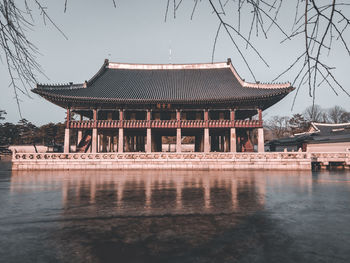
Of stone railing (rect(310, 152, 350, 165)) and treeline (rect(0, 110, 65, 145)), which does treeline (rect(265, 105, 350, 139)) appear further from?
treeline (rect(0, 110, 65, 145))

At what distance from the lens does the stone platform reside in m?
18.4

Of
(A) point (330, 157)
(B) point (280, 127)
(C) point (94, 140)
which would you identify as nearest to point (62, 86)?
(C) point (94, 140)

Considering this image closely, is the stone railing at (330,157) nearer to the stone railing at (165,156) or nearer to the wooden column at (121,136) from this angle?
the stone railing at (165,156)

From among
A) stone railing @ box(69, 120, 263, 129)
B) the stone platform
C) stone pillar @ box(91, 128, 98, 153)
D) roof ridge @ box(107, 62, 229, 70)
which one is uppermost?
roof ridge @ box(107, 62, 229, 70)

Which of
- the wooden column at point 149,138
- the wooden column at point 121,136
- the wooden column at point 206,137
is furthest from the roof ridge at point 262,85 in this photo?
the wooden column at point 121,136

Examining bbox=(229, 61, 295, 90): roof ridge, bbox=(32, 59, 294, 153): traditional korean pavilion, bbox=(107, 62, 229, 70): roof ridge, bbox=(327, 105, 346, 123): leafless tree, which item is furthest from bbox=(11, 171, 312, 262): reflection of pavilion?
bbox=(327, 105, 346, 123): leafless tree

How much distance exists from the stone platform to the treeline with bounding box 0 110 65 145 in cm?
2751

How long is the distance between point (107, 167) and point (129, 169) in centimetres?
195

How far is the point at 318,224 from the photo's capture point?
4.88m

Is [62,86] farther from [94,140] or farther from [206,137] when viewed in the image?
[206,137]

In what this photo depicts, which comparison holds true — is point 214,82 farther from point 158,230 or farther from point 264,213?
point 158,230

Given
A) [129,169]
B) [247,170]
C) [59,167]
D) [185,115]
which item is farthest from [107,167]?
[247,170]

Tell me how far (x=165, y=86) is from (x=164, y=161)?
32.8ft

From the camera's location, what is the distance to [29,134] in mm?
44812
